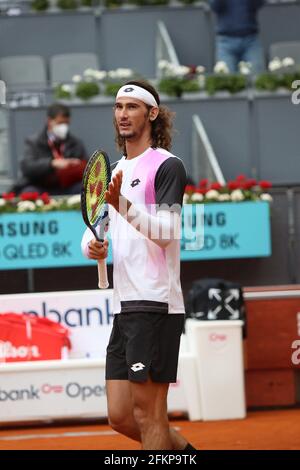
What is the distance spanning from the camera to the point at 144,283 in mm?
5051

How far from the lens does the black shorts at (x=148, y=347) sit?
499 centimetres

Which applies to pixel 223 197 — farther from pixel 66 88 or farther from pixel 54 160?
pixel 66 88

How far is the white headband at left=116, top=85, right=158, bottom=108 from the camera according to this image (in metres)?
5.19

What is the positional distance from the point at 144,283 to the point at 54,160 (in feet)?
17.7

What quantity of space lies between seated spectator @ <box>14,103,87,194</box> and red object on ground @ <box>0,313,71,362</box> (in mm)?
1808

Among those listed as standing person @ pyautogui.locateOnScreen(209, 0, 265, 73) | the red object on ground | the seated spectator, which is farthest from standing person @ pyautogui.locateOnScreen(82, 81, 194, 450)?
standing person @ pyautogui.locateOnScreen(209, 0, 265, 73)

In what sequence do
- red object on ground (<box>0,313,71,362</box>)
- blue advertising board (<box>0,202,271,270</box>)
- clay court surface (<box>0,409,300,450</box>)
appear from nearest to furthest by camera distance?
clay court surface (<box>0,409,300,450</box>), red object on ground (<box>0,313,71,362</box>), blue advertising board (<box>0,202,271,270</box>)

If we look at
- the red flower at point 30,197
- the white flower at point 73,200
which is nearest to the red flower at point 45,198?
the red flower at point 30,197

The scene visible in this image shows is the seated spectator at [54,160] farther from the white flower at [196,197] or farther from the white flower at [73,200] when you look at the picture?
the white flower at [196,197]

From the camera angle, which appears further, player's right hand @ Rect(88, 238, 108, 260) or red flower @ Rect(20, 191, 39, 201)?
red flower @ Rect(20, 191, 39, 201)

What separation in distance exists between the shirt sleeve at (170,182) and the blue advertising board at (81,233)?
4.47m

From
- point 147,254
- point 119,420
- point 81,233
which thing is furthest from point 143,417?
point 81,233

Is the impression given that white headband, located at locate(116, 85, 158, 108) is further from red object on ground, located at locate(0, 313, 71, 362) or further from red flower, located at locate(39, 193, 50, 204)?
red flower, located at locate(39, 193, 50, 204)

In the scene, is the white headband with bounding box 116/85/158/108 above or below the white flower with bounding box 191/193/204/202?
above
